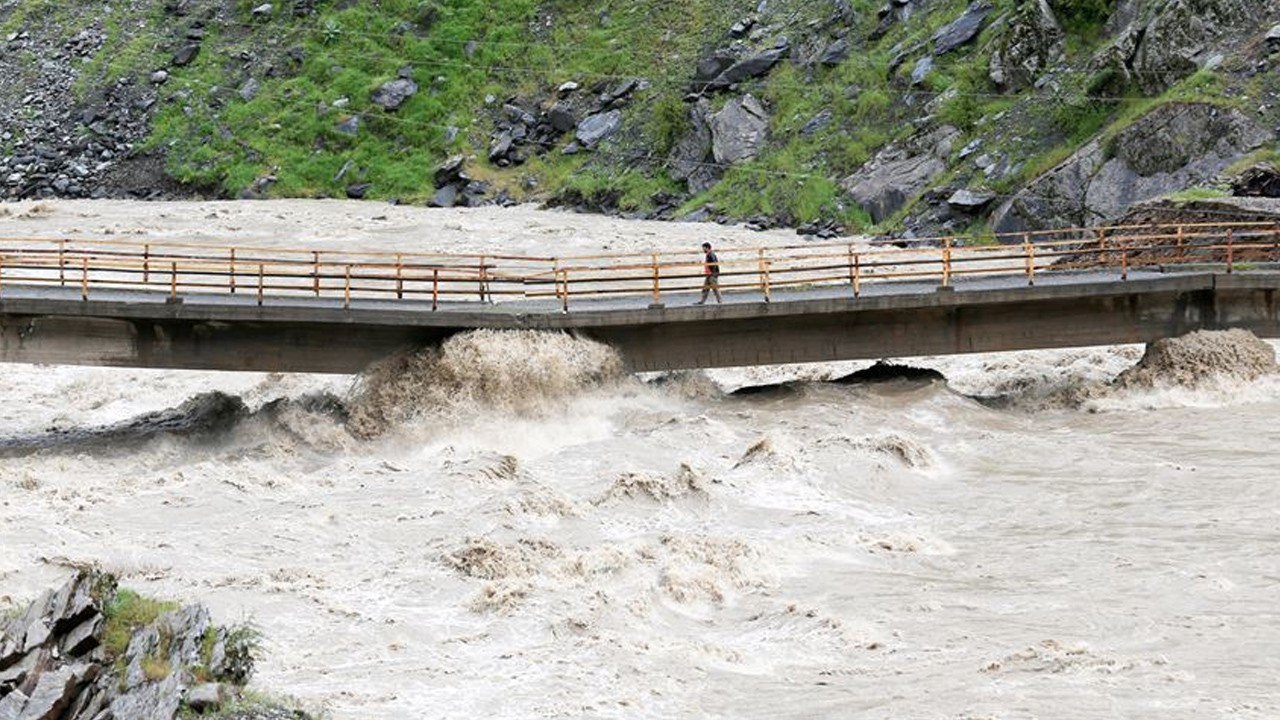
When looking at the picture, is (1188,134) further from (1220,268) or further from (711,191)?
(711,191)

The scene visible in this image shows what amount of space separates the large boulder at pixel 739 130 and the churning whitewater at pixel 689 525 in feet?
95.6

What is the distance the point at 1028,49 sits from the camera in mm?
61031

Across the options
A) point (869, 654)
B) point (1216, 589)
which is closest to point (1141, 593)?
point (1216, 589)

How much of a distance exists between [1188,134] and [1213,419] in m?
19.5

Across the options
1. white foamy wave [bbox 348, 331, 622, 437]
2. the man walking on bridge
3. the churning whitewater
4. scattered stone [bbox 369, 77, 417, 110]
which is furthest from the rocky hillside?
white foamy wave [bbox 348, 331, 622, 437]

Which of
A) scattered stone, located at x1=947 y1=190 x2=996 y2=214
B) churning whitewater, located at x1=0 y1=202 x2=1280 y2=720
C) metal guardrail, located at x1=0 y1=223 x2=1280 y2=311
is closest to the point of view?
churning whitewater, located at x1=0 y1=202 x2=1280 y2=720

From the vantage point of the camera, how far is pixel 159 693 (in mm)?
16812

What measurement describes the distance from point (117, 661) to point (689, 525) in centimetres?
1072

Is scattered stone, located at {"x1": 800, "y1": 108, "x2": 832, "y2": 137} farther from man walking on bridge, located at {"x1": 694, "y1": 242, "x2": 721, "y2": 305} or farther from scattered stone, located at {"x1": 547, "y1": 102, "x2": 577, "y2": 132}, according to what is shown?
man walking on bridge, located at {"x1": 694, "y1": 242, "x2": 721, "y2": 305}

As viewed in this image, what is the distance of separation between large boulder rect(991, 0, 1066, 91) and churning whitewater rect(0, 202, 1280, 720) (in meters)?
23.4

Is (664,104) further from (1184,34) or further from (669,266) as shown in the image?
(669,266)

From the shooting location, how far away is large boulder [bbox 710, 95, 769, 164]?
224ft

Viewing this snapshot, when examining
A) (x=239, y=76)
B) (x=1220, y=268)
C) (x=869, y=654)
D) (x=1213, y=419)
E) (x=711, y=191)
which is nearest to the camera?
(x=869, y=654)

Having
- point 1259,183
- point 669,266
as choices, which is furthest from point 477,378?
point 1259,183
